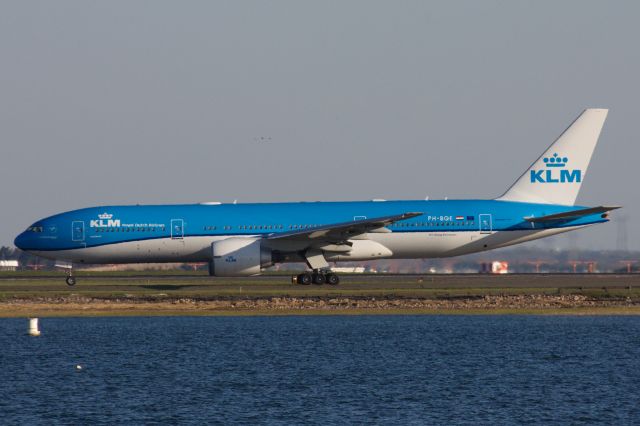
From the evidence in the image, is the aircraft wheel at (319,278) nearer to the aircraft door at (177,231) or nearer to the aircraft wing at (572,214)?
the aircraft door at (177,231)

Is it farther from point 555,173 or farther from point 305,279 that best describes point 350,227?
point 555,173

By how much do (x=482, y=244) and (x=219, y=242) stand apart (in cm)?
1545

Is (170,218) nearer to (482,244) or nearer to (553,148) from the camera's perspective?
(482,244)

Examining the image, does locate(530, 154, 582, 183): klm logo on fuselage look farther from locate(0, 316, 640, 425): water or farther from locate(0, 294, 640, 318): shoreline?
locate(0, 316, 640, 425): water

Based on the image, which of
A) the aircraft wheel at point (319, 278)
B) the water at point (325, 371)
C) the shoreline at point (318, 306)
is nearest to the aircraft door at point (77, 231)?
the shoreline at point (318, 306)

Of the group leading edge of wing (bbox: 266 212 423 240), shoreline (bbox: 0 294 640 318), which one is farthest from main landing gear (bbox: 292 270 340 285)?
shoreline (bbox: 0 294 640 318)

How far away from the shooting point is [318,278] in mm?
63906

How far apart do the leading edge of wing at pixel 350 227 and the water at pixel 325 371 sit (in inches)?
349

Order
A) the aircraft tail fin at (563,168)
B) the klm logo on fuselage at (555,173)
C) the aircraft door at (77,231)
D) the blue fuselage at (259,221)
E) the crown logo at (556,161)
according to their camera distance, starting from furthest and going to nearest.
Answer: the crown logo at (556,161) < the klm logo on fuselage at (555,173) < the aircraft tail fin at (563,168) < the aircraft door at (77,231) < the blue fuselage at (259,221)

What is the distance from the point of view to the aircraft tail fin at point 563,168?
65875 mm

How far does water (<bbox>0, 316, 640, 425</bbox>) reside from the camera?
28281 mm

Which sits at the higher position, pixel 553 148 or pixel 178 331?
pixel 553 148

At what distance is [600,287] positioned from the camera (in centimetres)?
6131

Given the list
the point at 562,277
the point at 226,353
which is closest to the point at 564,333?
the point at 226,353
